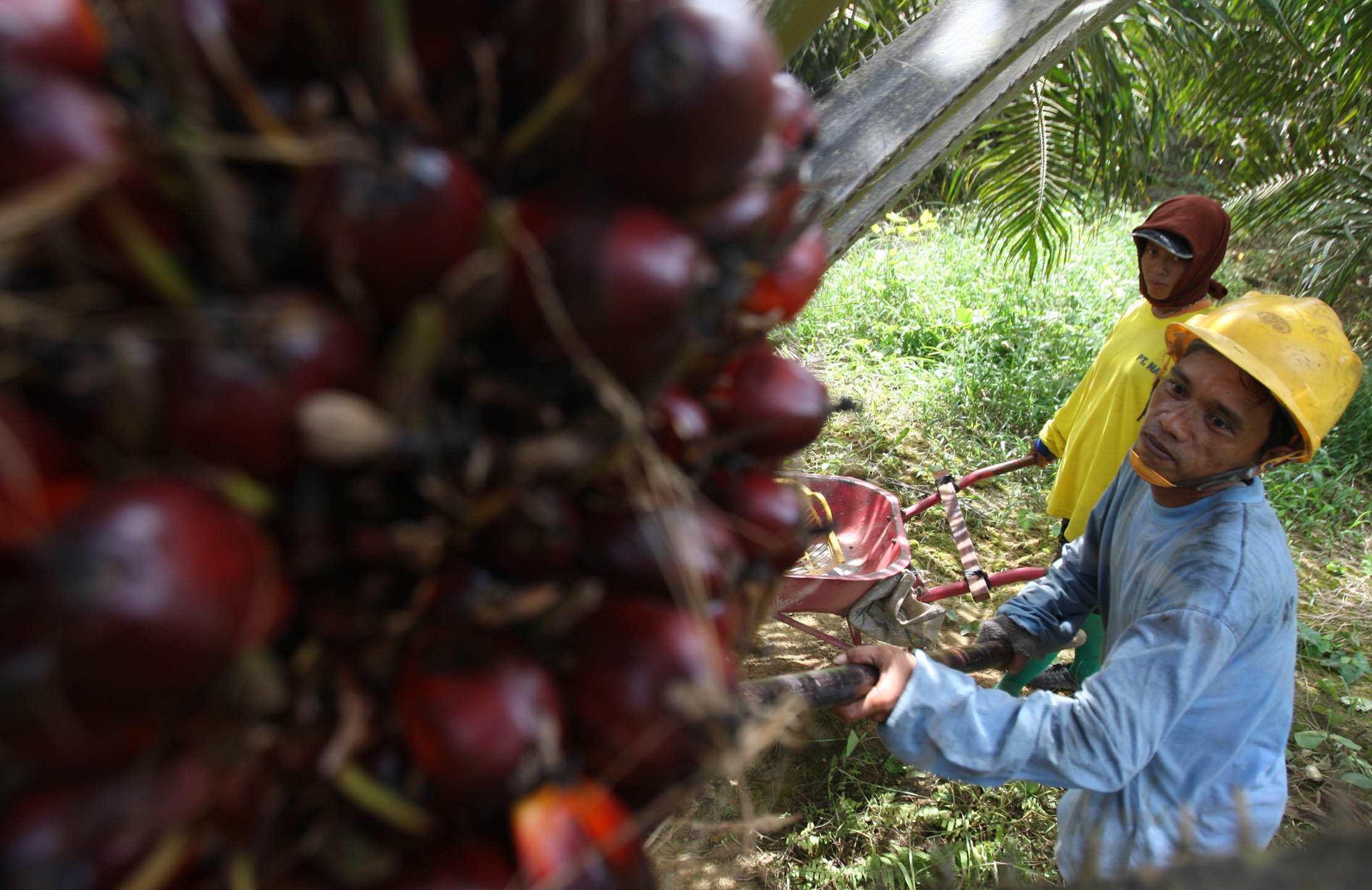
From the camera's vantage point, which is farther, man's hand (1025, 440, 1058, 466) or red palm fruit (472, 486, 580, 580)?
man's hand (1025, 440, 1058, 466)

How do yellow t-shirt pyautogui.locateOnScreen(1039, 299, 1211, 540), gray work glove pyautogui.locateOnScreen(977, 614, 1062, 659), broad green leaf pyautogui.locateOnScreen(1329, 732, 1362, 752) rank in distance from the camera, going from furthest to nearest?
broad green leaf pyautogui.locateOnScreen(1329, 732, 1362, 752) → yellow t-shirt pyautogui.locateOnScreen(1039, 299, 1211, 540) → gray work glove pyautogui.locateOnScreen(977, 614, 1062, 659)

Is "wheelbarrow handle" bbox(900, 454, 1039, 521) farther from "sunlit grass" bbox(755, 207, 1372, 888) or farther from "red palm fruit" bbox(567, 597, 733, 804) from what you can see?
"red palm fruit" bbox(567, 597, 733, 804)

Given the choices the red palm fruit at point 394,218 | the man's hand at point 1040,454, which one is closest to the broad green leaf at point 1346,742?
the man's hand at point 1040,454

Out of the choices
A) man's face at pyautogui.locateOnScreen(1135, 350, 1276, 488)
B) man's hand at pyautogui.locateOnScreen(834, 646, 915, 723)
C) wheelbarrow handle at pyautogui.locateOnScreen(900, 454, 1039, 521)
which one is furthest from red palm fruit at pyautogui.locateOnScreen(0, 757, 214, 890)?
wheelbarrow handle at pyautogui.locateOnScreen(900, 454, 1039, 521)

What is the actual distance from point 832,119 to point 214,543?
49.0 inches

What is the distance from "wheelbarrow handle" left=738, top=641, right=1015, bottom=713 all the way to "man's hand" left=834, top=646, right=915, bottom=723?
0.05 feet

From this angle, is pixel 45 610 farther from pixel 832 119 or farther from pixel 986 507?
pixel 986 507

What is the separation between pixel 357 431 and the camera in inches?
13.9

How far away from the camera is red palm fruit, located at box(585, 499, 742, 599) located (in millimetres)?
454

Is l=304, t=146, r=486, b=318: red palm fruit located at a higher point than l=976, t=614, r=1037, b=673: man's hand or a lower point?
higher

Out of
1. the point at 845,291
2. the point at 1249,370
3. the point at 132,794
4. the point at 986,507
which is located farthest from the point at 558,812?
the point at 845,291

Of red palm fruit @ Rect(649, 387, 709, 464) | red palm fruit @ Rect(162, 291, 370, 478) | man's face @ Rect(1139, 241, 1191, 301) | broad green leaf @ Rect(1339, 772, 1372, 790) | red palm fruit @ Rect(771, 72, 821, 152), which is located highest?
man's face @ Rect(1139, 241, 1191, 301)

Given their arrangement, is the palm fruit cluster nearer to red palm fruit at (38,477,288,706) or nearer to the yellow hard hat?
red palm fruit at (38,477,288,706)

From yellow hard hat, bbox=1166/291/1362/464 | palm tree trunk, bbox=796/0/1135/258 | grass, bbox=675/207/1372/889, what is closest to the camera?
palm tree trunk, bbox=796/0/1135/258
